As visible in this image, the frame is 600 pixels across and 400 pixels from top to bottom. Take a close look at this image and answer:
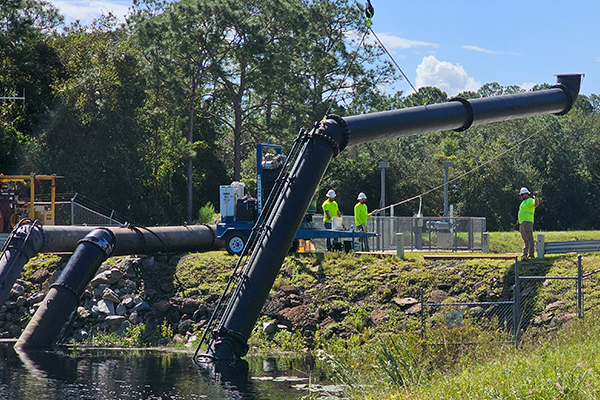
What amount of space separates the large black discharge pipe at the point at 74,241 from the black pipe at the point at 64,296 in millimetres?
1260

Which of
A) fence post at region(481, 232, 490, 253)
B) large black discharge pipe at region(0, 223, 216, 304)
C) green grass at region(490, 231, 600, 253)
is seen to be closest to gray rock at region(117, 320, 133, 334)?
large black discharge pipe at region(0, 223, 216, 304)

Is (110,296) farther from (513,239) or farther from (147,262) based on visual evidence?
(513,239)

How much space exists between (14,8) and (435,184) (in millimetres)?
30354

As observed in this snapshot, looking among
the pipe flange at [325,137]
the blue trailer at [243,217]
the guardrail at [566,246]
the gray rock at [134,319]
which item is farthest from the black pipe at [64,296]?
the guardrail at [566,246]

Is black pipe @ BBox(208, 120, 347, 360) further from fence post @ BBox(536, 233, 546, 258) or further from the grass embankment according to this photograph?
fence post @ BBox(536, 233, 546, 258)

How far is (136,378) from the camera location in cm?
1655

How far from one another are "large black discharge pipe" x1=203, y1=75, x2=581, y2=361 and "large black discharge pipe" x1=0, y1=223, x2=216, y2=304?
6.62m

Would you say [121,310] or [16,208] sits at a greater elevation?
[16,208]

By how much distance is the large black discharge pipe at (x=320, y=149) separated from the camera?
60.0 ft

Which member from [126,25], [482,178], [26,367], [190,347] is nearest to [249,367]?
[190,347]

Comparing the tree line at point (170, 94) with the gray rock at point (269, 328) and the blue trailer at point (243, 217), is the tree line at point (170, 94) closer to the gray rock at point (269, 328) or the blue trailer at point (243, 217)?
the blue trailer at point (243, 217)

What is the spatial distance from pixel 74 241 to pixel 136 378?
9126 mm

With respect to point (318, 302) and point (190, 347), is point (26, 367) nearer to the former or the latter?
point (190, 347)

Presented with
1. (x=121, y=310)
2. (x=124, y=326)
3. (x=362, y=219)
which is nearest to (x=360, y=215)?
(x=362, y=219)
